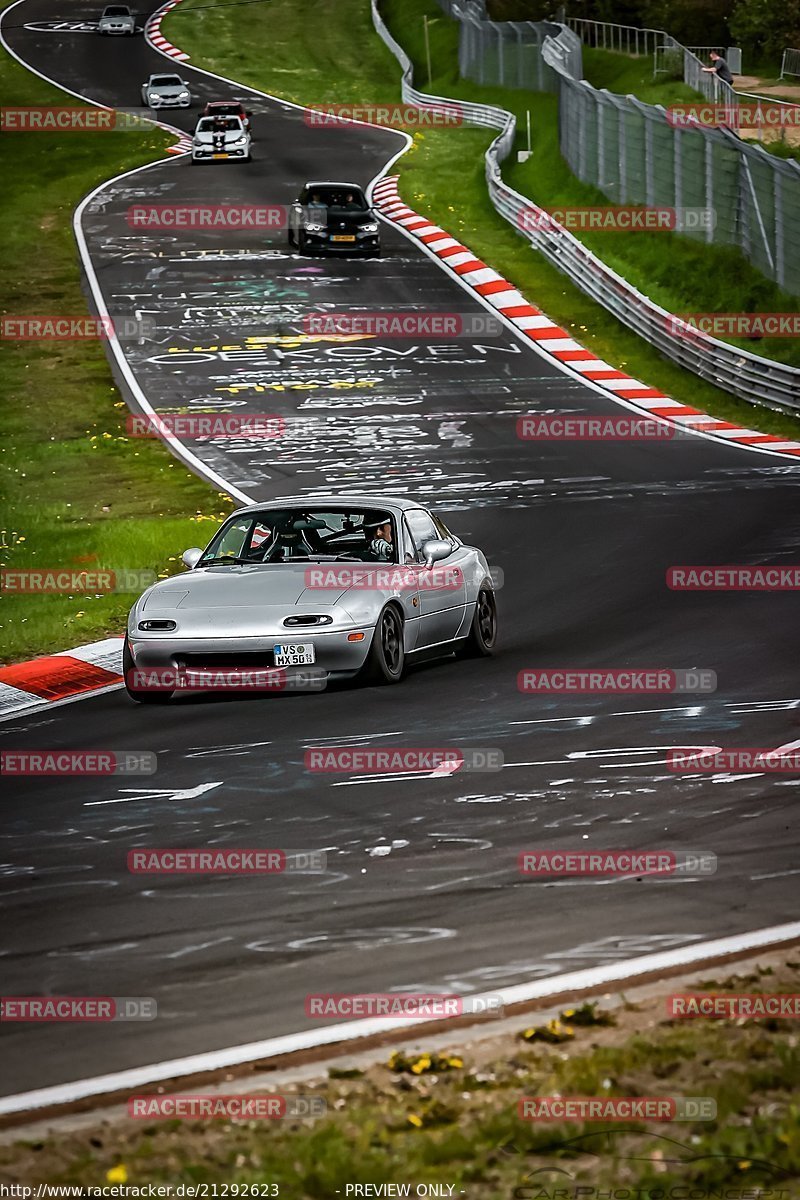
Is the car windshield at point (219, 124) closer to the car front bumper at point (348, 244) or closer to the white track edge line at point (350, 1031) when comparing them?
the car front bumper at point (348, 244)

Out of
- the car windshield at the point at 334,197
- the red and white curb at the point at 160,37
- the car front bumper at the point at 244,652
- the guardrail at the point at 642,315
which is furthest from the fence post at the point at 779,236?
the red and white curb at the point at 160,37

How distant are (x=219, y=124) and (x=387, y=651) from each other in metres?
40.9

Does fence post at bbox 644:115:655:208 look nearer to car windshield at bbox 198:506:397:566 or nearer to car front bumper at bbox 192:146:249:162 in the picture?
car front bumper at bbox 192:146:249:162

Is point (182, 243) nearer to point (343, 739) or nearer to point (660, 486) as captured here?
point (660, 486)

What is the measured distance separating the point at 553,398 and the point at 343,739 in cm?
1855

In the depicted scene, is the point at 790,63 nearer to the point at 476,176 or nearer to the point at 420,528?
the point at 476,176

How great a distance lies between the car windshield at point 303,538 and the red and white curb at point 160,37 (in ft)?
208

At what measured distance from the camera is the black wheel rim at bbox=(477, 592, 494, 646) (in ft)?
48.7

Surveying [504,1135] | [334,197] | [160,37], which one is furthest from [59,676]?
[160,37]

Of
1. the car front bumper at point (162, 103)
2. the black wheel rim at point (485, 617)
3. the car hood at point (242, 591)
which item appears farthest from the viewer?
the car front bumper at point (162, 103)

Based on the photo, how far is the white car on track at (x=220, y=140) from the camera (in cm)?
5119

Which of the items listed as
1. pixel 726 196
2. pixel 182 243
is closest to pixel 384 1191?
pixel 726 196

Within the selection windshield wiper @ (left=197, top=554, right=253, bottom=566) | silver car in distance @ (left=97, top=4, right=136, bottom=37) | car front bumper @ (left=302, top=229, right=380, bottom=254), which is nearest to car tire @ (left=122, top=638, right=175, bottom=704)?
windshield wiper @ (left=197, top=554, right=253, bottom=566)

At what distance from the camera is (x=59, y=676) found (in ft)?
46.9
